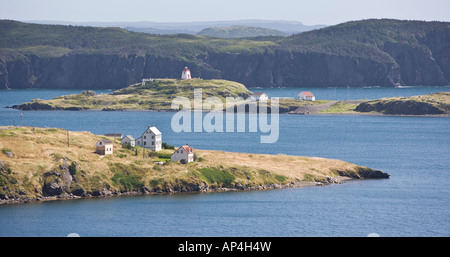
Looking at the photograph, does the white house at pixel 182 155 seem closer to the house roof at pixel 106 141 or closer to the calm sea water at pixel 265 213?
the house roof at pixel 106 141

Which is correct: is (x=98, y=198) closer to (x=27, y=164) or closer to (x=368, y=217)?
(x=27, y=164)

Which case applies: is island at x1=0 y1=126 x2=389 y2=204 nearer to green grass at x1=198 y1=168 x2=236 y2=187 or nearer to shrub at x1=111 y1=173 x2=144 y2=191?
green grass at x1=198 y1=168 x2=236 y2=187

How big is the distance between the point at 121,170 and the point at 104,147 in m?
7.94

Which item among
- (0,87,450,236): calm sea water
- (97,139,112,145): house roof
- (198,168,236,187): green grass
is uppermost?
(97,139,112,145): house roof

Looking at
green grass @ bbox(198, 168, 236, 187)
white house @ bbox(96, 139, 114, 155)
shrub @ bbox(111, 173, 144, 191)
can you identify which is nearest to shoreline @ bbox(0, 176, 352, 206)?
shrub @ bbox(111, 173, 144, 191)

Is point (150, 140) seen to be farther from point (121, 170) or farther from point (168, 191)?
point (168, 191)

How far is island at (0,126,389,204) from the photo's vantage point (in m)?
96.4

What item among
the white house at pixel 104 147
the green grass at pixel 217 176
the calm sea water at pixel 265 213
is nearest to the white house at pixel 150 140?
the white house at pixel 104 147

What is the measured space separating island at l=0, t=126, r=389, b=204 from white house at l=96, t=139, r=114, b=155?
111 cm

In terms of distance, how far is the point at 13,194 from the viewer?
93.4 metres

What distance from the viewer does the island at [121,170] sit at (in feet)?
316

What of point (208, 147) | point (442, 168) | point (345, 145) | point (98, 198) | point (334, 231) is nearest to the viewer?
point (334, 231)
